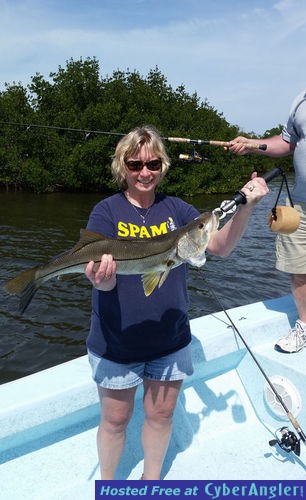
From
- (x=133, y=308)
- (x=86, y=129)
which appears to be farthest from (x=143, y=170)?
(x=86, y=129)

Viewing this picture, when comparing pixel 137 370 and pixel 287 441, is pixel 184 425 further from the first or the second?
pixel 137 370

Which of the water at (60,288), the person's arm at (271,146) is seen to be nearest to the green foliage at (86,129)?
the water at (60,288)

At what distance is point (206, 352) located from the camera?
4.29 meters

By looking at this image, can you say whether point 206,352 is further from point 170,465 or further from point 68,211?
point 68,211

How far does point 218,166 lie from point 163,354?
37.7m

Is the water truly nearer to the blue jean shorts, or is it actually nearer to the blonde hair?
the blue jean shorts

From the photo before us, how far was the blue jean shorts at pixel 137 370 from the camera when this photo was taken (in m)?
2.68

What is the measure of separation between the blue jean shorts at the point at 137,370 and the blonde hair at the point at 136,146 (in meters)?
1.31

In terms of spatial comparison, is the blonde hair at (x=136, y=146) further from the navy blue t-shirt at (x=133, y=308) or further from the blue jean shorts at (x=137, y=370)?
the blue jean shorts at (x=137, y=370)

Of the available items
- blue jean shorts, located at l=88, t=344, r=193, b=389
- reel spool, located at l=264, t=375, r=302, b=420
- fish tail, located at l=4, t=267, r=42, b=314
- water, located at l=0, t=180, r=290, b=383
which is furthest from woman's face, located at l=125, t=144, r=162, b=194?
reel spool, located at l=264, t=375, r=302, b=420

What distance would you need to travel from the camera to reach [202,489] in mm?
3033

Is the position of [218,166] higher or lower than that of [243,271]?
higher

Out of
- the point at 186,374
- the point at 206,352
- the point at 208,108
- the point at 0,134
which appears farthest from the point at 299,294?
the point at 208,108

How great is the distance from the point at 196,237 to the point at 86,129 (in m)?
34.7
